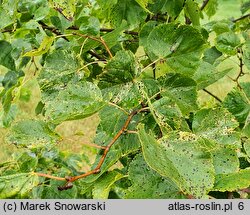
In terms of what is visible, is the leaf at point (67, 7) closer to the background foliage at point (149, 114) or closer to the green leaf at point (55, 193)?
the background foliage at point (149, 114)

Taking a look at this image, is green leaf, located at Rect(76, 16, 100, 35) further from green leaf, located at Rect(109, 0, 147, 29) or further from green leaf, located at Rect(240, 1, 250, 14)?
green leaf, located at Rect(240, 1, 250, 14)

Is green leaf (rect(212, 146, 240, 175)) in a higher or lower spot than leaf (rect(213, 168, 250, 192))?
higher

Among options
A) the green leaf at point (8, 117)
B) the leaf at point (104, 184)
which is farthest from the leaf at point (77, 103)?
the green leaf at point (8, 117)

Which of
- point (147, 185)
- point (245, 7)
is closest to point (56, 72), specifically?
point (147, 185)

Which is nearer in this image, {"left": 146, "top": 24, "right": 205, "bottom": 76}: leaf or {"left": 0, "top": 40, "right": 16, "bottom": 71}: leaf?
{"left": 146, "top": 24, "right": 205, "bottom": 76}: leaf

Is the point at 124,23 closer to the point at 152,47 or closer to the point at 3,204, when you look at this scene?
the point at 152,47

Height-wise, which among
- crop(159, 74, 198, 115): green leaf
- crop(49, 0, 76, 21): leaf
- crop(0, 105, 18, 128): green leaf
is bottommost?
crop(159, 74, 198, 115): green leaf

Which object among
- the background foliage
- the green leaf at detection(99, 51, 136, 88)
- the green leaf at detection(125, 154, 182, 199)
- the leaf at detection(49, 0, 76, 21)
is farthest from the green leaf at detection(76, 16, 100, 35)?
the green leaf at detection(125, 154, 182, 199)
